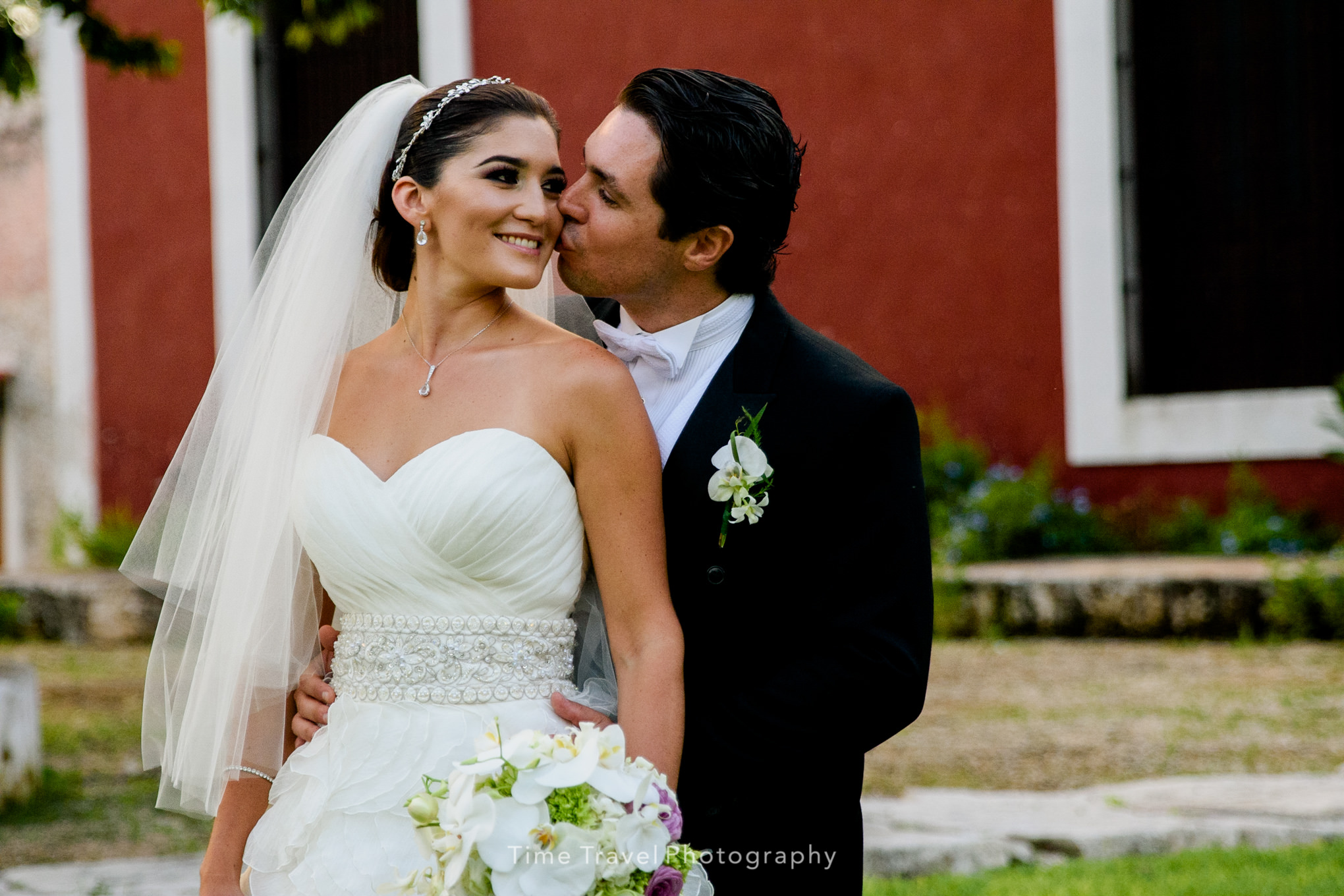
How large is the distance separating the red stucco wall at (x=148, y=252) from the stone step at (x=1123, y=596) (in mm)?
6062

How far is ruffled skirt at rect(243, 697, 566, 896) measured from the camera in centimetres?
235

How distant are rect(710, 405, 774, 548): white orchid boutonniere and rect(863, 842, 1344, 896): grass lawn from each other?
2.00 meters

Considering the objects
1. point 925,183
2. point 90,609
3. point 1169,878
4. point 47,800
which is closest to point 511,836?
point 1169,878

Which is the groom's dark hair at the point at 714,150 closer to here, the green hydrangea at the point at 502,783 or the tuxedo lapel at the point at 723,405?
the tuxedo lapel at the point at 723,405

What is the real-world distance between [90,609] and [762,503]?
8265mm

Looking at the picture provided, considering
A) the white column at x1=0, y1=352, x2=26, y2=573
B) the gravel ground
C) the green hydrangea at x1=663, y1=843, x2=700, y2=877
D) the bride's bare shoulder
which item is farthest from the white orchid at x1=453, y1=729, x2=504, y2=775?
the white column at x1=0, y1=352, x2=26, y2=573

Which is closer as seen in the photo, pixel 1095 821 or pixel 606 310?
pixel 606 310

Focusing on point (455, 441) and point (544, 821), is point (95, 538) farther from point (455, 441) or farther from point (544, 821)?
point (544, 821)

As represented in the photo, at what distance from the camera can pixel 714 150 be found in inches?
100

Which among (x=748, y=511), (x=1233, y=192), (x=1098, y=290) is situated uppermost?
(x=1233, y=192)

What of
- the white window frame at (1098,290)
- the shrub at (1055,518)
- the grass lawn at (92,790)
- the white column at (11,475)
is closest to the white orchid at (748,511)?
the grass lawn at (92,790)

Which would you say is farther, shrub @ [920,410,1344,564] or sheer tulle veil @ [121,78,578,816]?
shrub @ [920,410,1344,564]

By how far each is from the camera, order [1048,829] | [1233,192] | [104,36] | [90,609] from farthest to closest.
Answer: [90,609], [1233,192], [104,36], [1048,829]

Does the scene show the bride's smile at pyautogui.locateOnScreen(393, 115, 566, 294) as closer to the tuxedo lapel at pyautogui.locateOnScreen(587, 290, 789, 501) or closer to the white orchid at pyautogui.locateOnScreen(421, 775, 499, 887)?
the tuxedo lapel at pyautogui.locateOnScreen(587, 290, 789, 501)
